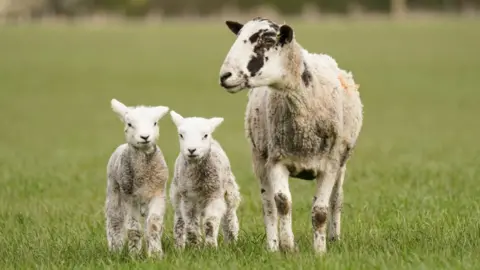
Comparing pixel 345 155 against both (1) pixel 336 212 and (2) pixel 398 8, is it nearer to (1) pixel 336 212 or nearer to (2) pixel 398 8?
(1) pixel 336 212

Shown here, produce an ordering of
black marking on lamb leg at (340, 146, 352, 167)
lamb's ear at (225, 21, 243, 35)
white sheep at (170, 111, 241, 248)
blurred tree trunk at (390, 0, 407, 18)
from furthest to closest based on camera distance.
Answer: blurred tree trunk at (390, 0, 407, 18) → black marking on lamb leg at (340, 146, 352, 167) → white sheep at (170, 111, 241, 248) → lamb's ear at (225, 21, 243, 35)

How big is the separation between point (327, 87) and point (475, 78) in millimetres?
33559

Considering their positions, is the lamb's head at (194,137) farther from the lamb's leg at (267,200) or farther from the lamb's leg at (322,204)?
the lamb's leg at (322,204)

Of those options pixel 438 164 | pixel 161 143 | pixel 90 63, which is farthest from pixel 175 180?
pixel 90 63

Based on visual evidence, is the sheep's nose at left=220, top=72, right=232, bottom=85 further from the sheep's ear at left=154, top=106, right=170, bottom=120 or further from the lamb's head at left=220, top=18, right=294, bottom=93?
the sheep's ear at left=154, top=106, right=170, bottom=120

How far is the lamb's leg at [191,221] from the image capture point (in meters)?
8.62

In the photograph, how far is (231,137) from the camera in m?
25.7

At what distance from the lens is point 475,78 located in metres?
40.8

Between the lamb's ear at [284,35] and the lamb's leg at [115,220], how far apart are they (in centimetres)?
185

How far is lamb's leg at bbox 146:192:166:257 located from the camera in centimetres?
813

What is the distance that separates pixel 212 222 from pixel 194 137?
744 millimetres

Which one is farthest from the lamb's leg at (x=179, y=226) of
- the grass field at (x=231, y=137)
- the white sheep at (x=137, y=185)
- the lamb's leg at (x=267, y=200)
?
the lamb's leg at (x=267, y=200)

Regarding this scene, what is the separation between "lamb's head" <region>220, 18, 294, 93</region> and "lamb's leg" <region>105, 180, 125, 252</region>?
66.2 inches

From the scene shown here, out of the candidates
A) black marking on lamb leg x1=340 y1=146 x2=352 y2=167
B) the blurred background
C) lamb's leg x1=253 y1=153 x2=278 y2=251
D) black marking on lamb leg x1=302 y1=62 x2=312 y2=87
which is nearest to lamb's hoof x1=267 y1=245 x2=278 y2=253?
lamb's leg x1=253 y1=153 x2=278 y2=251
